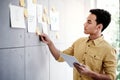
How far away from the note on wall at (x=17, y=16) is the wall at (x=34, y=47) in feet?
0.11

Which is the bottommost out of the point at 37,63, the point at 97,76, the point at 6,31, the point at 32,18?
the point at 97,76

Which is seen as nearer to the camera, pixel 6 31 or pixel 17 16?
pixel 6 31

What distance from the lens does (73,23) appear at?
10.7 feet

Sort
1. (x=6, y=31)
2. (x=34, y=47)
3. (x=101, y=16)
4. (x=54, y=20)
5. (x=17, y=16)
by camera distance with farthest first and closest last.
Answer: (x=54, y=20), (x=101, y=16), (x=34, y=47), (x=17, y=16), (x=6, y=31)

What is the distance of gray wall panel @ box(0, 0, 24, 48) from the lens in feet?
5.85

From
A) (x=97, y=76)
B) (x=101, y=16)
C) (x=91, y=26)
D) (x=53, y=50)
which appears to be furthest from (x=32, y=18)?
(x=97, y=76)

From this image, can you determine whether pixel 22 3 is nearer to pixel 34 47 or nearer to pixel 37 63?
pixel 34 47

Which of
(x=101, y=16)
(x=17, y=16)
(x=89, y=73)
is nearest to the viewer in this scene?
(x=17, y=16)

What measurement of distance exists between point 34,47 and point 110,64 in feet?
2.33

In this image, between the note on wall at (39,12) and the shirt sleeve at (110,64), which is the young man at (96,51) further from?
the note on wall at (39,12)

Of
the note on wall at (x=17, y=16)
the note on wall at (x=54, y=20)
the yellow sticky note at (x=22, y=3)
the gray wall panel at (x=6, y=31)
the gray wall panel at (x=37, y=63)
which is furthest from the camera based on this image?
the note on wall at (x=54, y=20)

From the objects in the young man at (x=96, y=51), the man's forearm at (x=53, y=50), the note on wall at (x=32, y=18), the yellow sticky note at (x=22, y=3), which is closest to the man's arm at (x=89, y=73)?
the young man at (x=96, y=51)

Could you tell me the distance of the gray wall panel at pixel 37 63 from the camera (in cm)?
217

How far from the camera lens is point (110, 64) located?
2.29 metres
